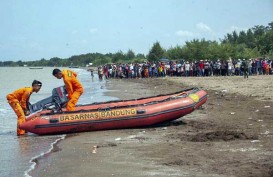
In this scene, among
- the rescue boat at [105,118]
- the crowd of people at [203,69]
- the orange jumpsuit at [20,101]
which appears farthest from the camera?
the crowd of people at [203,69]

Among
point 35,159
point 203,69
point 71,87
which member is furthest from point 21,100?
point 203,69

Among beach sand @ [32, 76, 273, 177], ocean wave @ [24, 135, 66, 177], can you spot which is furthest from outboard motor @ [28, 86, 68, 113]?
ocean wave @ [24, 135, 66, 177]

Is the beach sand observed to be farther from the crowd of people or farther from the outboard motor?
the crowd of people

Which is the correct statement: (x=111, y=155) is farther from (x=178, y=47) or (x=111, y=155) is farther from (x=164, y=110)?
(x=178, y=47)

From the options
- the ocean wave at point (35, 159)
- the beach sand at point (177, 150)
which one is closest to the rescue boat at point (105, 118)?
the beach sand at point (177, 150)

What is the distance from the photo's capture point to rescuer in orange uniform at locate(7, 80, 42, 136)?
1130 centimetres

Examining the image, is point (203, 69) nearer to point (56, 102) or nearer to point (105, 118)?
point (56, 102)

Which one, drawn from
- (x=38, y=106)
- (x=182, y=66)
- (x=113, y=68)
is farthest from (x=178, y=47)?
(x=38, y=106)

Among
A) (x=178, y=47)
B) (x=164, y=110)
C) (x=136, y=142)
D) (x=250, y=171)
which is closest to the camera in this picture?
(x=250, y=171)

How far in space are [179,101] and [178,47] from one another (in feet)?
175

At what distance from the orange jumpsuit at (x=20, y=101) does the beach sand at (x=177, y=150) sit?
5.22 feet

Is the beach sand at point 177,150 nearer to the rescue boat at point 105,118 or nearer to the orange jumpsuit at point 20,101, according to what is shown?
the rescue boat at point 105,118

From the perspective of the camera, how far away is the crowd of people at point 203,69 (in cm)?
3344

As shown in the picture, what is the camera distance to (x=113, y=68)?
158ft
